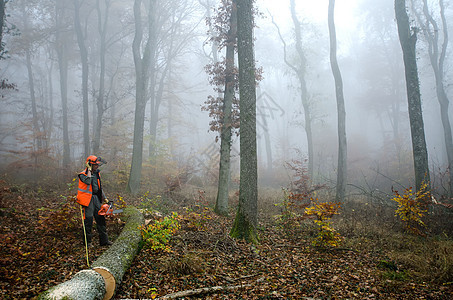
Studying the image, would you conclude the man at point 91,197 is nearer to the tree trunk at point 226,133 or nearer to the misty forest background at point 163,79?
the tree trunk at point 226,133

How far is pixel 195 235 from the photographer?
588cm

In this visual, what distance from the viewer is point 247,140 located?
20.0ft

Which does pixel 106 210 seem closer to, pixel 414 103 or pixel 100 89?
pixel 414 103

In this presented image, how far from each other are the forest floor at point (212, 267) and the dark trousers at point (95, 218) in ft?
0.70

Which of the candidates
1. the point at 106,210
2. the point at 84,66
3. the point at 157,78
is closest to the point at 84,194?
the point at 106,210

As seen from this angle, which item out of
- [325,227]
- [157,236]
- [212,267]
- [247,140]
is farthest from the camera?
[247,140]

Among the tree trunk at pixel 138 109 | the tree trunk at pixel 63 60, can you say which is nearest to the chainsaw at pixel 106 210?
the tree trunk at pixel 138 109

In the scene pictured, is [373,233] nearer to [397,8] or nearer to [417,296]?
[417,296]

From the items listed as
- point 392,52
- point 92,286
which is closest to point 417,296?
point 92,286

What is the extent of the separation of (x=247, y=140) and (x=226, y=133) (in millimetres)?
3022

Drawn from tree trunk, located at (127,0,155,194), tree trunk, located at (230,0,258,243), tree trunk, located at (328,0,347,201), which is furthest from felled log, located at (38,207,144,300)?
tree trunk, located at (328,0,347,201)

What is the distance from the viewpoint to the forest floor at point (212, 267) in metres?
3.84

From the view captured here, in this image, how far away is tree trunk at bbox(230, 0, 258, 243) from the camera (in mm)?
5992

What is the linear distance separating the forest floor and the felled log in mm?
212
